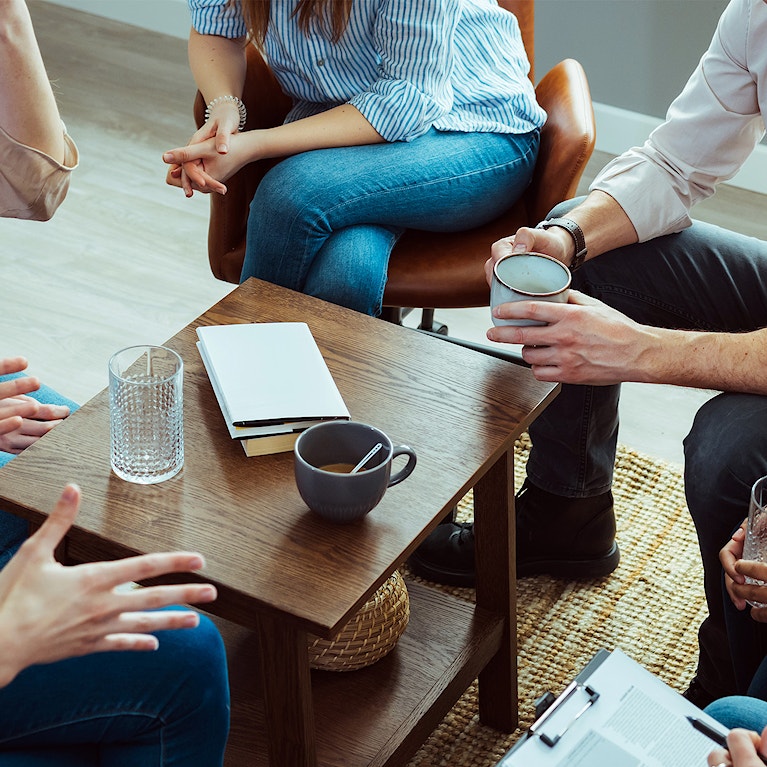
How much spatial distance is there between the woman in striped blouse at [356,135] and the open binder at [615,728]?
80cm

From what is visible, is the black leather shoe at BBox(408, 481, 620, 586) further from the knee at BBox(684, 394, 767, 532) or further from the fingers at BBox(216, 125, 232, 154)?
the fingers at BBox(216, 125, 232, 154)

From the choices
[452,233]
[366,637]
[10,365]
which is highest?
[10,365]

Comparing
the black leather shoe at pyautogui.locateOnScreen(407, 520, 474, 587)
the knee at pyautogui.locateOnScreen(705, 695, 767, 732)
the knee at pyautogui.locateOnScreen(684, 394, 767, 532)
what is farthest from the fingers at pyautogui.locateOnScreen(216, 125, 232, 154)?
the knee at pyautogui.locateOnScreen(705, 695, 767, 732)

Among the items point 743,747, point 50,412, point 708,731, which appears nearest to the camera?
point 743,747

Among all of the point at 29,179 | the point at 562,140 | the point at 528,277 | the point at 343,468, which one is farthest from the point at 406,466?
the point at 562,140

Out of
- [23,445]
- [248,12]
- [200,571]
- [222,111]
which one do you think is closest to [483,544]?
[200,571]

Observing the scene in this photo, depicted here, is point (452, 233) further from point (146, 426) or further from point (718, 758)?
point (718, 758)

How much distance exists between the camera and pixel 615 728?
1.15 meters

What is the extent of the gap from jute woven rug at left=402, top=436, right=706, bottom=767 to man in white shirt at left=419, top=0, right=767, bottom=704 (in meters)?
0.06

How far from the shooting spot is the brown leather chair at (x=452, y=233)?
1859mm

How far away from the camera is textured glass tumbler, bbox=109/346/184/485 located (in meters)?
1.17

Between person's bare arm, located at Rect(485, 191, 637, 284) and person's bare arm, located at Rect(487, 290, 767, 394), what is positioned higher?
person's bare arm, located at Rect(485, 191, 637, 284)

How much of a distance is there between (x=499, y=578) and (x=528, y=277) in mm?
419

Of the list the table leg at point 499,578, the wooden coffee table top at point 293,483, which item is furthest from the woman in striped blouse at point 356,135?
the table leg at point 499,578
